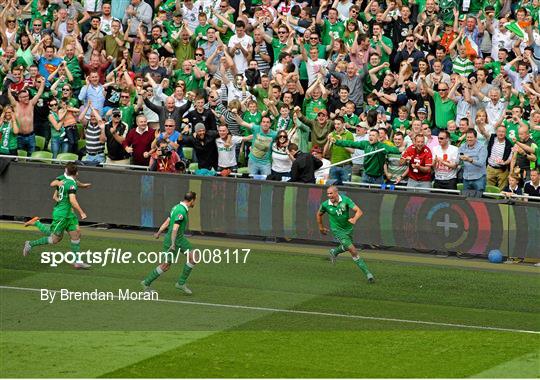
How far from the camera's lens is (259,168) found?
91.1 ft

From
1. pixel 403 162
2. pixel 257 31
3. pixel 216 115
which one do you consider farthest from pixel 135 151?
pixel 403 162

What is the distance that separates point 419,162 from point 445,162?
21.3 inches

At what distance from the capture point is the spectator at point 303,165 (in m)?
26.9

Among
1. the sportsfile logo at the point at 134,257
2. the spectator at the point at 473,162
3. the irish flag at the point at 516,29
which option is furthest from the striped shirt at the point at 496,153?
the sportsfile logo at the point at 134,257

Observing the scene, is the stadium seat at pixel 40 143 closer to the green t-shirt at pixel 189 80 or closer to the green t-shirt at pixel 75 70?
the green t-shirt at pixel 75 70

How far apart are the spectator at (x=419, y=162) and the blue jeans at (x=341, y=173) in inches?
53.9

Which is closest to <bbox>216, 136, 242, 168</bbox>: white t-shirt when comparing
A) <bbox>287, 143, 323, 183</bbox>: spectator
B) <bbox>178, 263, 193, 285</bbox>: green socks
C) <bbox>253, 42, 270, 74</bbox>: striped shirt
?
<bbox>287, 143, 323, 183</bbox>: spectator

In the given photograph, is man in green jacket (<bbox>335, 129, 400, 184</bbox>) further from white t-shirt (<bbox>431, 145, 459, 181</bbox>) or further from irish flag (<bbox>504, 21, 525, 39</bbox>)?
irish flag (<bbox>504, 21, 525, 39</bbox>)

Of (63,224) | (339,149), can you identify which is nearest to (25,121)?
(63,224)

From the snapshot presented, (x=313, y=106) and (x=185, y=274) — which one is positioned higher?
(x=313, y=106)

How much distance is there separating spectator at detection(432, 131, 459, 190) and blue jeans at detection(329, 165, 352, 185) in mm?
1994

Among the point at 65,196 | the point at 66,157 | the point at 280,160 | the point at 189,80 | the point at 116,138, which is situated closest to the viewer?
the point at 65,196

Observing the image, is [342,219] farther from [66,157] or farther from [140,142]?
[66,157]

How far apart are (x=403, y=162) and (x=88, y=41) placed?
970 centimetres
